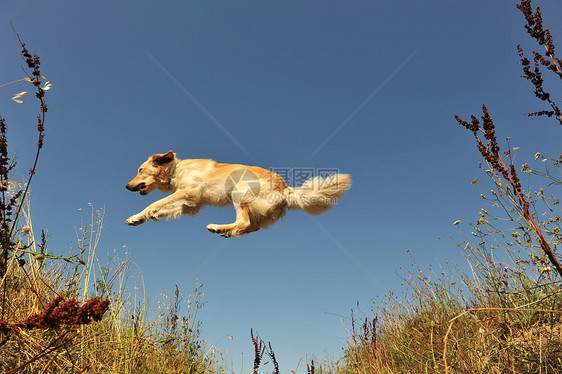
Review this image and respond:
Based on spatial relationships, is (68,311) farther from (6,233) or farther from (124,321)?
(124,321)

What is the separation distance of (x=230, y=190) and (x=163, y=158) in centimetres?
143

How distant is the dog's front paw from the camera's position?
5223 mm

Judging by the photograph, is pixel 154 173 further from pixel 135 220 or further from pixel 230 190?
pixel 230 190

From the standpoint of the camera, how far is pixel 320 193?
5.64 metres

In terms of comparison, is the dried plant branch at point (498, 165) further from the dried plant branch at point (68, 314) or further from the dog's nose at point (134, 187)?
the dog's nose at point (134, 187)

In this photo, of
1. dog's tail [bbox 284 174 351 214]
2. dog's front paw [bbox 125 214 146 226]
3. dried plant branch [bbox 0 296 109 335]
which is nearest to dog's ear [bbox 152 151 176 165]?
dog's front paw [bbox 125 214 146 226]

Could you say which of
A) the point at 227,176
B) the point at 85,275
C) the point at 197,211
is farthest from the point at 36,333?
the point at 227,176

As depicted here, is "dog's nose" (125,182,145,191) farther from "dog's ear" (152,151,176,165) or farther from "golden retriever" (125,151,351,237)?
"dog's ear" (152,151,176,165)

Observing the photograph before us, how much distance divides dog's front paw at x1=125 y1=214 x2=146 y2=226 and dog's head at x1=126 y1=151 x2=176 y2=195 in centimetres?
115

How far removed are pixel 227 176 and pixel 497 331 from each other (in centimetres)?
424

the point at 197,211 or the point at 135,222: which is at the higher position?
the point at 197,211

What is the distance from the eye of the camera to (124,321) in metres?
4.51

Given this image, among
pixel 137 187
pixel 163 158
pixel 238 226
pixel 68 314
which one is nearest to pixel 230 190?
pixel 238 226

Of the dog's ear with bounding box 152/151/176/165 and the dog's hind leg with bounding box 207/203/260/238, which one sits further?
the dog's ear with bounding box 152/151/176/165
